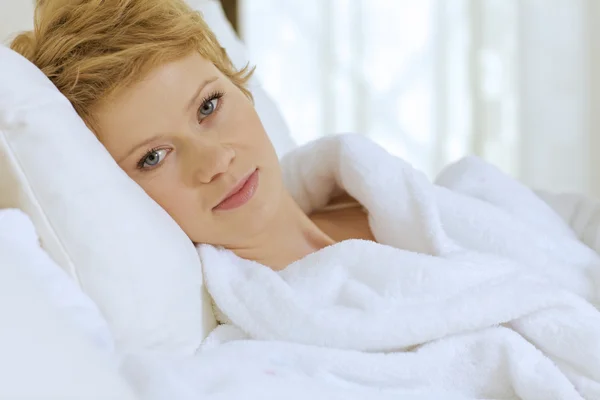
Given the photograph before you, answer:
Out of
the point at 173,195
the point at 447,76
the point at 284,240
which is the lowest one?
the point at 447,76

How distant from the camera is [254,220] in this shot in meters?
1.11

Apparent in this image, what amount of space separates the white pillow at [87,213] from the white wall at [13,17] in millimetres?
440

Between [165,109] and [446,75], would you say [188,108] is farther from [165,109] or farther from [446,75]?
[446,75]

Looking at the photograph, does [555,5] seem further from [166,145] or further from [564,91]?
[166,145]

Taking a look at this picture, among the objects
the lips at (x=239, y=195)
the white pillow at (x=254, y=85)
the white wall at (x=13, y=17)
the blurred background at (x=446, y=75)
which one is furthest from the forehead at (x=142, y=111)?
the blurred background at (x=446, y=75)

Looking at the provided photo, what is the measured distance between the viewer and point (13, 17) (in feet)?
4.44

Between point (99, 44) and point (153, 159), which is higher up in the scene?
point (99, 44)

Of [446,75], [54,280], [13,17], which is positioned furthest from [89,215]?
[446,75]

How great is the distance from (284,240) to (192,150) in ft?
0.72

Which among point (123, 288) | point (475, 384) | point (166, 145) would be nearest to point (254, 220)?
point (166, 145)

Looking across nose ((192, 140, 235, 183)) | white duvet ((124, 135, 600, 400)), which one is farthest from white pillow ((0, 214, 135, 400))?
nose ((192, 140, 235, 183))

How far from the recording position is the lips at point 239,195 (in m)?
1.09

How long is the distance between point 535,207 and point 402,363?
53cm

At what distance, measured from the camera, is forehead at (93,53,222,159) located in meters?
1.04
